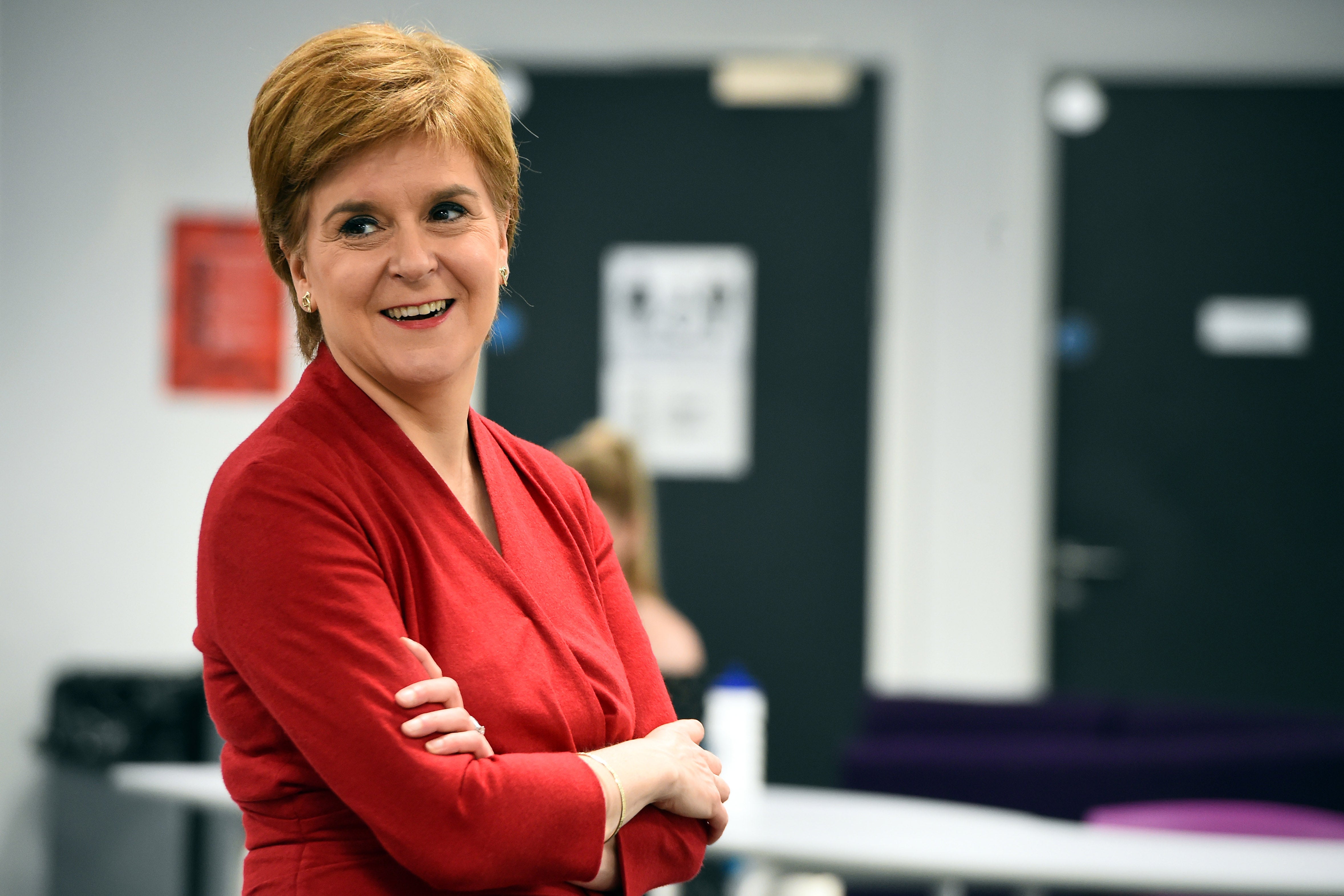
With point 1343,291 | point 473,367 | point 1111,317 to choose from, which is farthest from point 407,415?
point 1343,291

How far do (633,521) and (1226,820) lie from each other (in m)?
1.36

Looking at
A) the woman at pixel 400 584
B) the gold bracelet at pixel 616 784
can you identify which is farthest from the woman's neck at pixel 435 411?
the gold bracelet at pixel 616 784

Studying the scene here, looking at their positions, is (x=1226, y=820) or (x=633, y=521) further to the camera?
(x=633, y=521)

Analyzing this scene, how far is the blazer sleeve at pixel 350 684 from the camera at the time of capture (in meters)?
0.97

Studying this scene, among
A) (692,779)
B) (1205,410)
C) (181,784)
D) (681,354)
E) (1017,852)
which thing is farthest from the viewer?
(681,354)

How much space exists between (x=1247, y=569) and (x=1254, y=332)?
739 mm

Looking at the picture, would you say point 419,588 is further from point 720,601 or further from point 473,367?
point 720,601

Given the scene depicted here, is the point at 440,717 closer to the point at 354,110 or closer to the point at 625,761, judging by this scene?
the point at 625,761

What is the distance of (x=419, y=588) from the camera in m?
1.06

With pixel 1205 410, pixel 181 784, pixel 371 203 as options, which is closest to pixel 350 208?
pixel 371 203

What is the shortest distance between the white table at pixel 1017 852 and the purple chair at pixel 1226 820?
0.03m

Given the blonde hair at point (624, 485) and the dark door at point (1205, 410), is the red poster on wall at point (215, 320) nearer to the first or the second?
the blonde hair at point (624, 485)

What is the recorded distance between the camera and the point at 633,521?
297 centimetres

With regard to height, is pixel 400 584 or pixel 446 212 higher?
pixel 446 212
